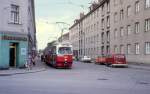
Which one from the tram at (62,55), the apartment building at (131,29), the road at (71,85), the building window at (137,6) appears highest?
the building window at (137,6)

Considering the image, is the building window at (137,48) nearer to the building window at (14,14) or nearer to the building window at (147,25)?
the building window at (147,25)

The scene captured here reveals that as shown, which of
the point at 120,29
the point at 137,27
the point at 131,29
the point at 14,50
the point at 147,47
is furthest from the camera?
the point at 120,29

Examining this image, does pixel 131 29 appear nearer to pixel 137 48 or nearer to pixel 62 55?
pixel 137 48

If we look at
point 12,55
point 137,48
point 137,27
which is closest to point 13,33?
point 12,55

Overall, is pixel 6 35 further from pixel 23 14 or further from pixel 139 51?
pixel 139 51

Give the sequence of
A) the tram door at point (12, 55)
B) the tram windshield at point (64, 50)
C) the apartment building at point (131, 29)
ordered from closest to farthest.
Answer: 1. the tram door at point (12, 55)
2. the tram windshield at point (64, 50)
3. the apartment building at point (131, 29)

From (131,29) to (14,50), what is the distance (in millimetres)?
25387

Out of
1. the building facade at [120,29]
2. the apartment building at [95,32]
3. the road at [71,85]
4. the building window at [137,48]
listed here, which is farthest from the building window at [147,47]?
the road at [71,85]

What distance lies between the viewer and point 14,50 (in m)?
37.5

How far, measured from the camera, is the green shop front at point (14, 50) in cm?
3503

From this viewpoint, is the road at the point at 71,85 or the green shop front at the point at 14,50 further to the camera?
the green shop front at the point at 14,50

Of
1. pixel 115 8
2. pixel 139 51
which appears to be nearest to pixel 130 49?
pixel 139 51

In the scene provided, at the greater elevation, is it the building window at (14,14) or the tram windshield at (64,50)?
the building window at (14,14)

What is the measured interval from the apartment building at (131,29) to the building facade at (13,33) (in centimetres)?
1973
